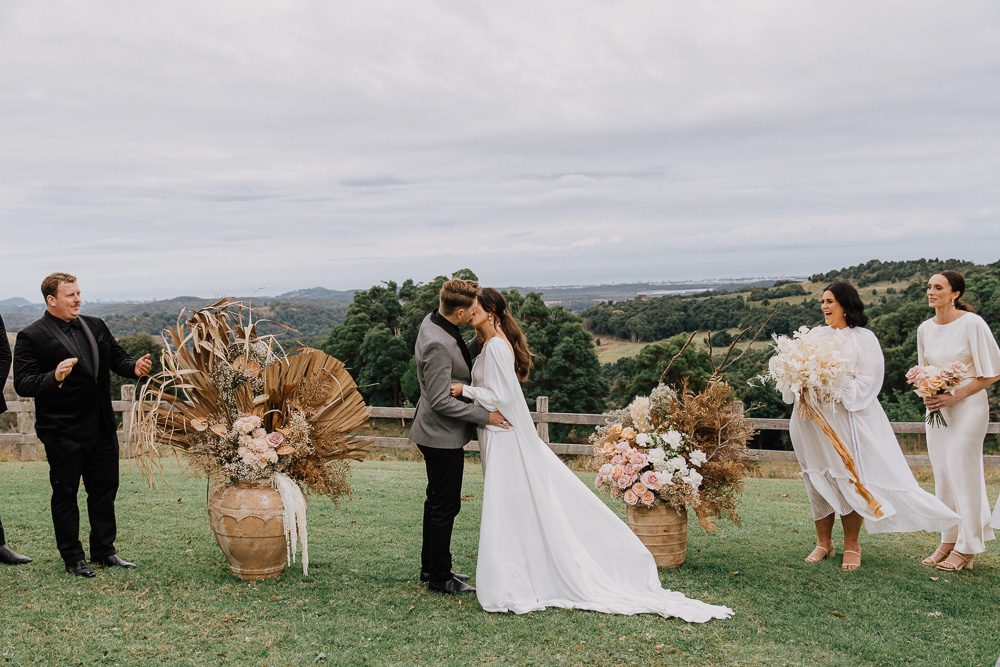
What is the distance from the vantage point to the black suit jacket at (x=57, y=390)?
5.92 metres

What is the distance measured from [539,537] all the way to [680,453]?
1493 mm

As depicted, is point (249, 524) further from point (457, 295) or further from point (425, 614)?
point (457, 295)

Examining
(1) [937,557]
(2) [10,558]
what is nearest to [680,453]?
(1) [937,557]

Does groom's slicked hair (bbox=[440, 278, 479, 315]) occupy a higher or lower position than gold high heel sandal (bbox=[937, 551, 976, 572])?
higher

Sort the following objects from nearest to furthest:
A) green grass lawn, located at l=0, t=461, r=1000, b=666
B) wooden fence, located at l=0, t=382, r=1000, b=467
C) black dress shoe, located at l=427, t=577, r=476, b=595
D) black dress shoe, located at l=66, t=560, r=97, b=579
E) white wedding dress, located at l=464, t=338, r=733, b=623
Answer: green grass lawn, located at l=0, t=461, r=1000, b=666 → white wedding dress, located at l=464, t=338, r=733, b=623 → black dress shoe, located at l=427, t=577, r=476, b=595 → black dress shoe, located at l=66, t=560, r=97, b=579 → wooden fence, located at l=0, t=382, r=1000, b=467

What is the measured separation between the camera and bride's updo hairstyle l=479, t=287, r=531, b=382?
19.1 feet

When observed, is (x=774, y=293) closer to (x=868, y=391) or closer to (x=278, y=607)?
(x=868, y=391)

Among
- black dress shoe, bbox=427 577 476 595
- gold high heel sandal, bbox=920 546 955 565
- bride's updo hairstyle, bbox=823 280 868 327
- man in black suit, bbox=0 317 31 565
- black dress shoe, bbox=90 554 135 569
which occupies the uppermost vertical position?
bride's updo hairstyle, bbox=823 280 868 327

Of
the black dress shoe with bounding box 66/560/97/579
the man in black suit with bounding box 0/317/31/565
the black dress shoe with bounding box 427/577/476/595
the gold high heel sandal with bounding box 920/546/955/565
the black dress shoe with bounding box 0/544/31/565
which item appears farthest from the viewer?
the gold high heel sandal with bounding box 920/546/955/565

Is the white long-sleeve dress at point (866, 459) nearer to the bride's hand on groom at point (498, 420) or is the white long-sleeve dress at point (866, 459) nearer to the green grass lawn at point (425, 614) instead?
the green grass lawn at point (425, 614)

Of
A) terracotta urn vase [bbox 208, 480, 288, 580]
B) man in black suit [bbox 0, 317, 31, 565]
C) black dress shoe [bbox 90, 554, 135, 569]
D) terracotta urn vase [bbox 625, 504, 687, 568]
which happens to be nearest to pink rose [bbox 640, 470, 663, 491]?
terracotta urn vase [bbox 625, 504, 687, 568]

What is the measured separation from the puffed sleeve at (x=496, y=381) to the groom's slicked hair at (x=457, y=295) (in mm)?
378

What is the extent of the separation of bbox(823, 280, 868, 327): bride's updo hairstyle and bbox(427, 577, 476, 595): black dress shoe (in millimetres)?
3783

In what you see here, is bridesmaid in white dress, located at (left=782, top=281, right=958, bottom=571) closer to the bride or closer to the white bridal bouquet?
the white bridal bouquet
